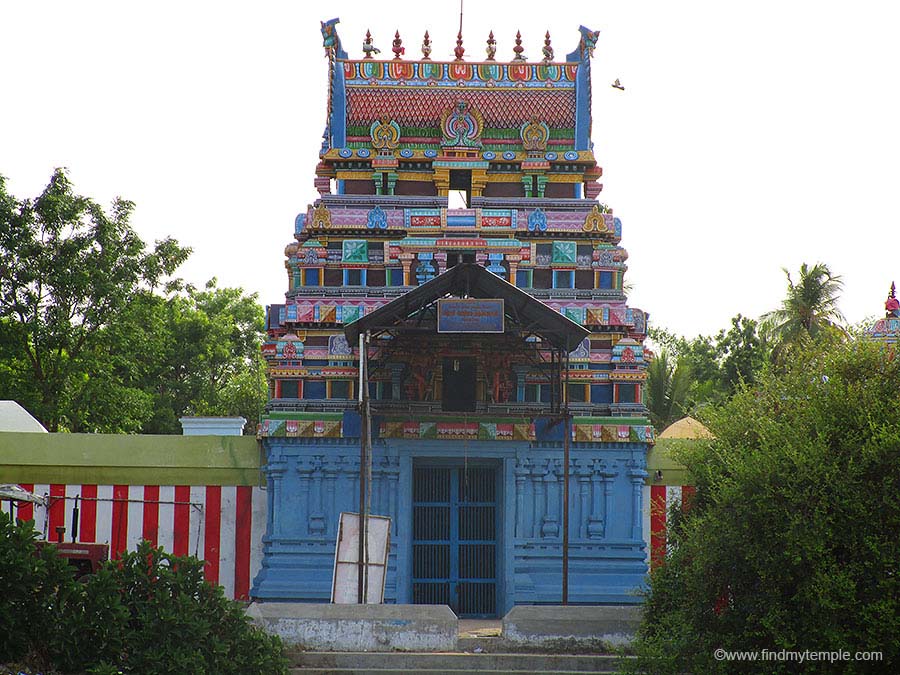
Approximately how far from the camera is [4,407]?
1006 inches

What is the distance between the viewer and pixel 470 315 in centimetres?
1850

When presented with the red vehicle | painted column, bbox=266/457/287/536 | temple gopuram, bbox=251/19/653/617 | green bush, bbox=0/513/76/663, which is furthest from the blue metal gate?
green bush, bbox=0/513/76/663

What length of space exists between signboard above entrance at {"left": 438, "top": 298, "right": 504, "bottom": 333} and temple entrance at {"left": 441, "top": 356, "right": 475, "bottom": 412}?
7.75ft

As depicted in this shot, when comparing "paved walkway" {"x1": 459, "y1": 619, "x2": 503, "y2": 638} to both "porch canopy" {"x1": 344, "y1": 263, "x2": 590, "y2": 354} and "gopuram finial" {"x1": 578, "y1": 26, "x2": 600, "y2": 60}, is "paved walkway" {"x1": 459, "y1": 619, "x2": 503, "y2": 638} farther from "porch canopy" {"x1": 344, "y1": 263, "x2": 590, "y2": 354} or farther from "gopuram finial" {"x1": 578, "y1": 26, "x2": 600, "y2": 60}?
"gopuram finial" {"x1": 578, "y1": 26, "x2": 600, "y2": 60}

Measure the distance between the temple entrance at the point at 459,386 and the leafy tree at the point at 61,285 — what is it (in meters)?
13.3

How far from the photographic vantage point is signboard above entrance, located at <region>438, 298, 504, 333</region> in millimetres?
18453

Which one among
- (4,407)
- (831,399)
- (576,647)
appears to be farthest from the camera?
(4,407)

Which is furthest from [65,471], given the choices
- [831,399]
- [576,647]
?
[831,399]

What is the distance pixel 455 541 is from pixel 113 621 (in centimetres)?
820

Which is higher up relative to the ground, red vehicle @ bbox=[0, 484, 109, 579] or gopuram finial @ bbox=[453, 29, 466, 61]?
gopuram finial @ bbox=[453, 29, 466, 61]

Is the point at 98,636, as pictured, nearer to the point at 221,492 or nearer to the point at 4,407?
the point at 221,492

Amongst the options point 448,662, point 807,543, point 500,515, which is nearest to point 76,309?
point 500,515

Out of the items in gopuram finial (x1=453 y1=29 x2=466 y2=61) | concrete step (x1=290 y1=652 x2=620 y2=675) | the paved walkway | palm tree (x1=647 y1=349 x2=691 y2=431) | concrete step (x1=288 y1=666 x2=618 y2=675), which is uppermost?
gopuram finial (x1=453 y1=29 x2=466 y2=61)

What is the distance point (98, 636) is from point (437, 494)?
8284 mm
